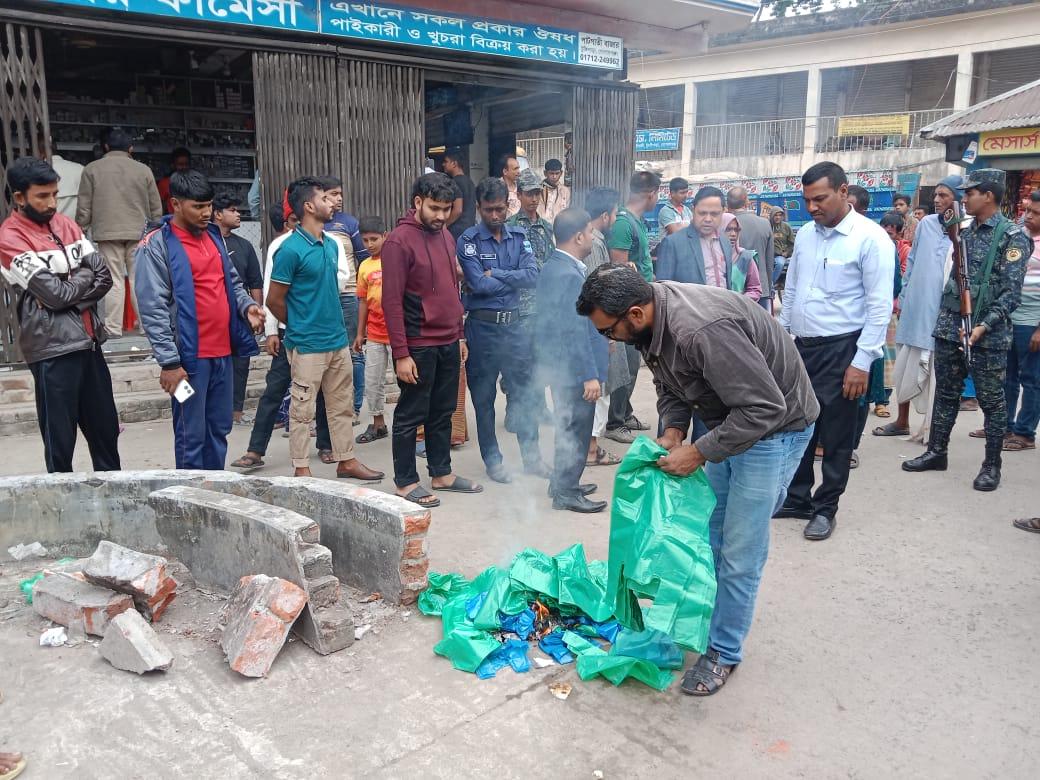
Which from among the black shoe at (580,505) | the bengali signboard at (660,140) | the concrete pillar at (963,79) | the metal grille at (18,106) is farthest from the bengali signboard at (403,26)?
the concrete pillar at (963,79)

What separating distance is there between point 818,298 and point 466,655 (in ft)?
9.68

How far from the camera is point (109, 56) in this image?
10.0m

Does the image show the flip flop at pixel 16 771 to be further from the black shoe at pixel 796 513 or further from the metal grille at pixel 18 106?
the metal grille at pixel 18 106

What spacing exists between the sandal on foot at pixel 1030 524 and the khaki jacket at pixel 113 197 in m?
7.56

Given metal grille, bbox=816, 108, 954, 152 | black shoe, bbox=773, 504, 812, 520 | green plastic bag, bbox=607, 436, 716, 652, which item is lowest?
black shoe, bbox=773, 504, 812, 520

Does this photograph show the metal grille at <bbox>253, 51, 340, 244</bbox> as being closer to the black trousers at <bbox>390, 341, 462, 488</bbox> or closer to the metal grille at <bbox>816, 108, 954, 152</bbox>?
the black trousers at <bbox>390, 341, 462, 488</bbox>

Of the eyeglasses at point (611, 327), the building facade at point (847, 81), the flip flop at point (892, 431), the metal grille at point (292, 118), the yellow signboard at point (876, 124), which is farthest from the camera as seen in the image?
the yellow signboard at point (876, 124)

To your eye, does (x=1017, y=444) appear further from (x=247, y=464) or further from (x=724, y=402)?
(x=247, y=464)

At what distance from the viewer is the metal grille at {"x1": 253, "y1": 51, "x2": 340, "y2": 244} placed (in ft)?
23.9

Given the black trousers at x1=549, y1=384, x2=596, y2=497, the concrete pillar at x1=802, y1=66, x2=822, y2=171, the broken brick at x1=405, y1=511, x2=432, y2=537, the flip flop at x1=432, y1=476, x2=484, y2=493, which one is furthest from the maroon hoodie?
the concrete pillar at x1=802, y1=66, x2=822, y2=171

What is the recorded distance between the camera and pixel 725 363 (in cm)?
275

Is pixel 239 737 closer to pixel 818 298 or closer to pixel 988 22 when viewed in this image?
pixel 818 298

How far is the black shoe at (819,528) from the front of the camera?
4727 mm

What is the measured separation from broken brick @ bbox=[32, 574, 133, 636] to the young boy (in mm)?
3083
